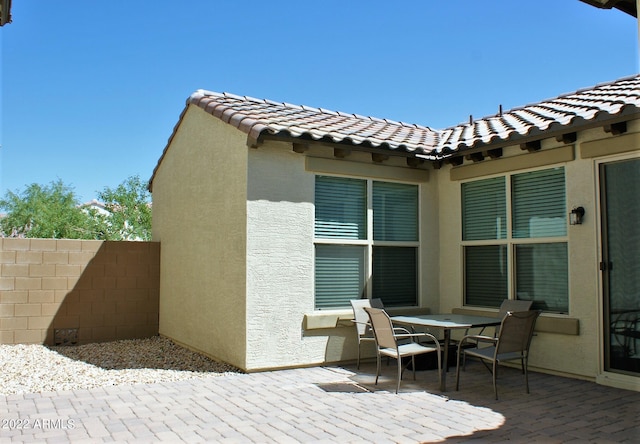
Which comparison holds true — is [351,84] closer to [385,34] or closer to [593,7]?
[385,34]

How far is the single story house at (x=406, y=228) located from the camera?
21.6ft

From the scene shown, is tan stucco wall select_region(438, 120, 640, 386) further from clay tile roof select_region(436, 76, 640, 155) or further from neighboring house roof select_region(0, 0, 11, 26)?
neighboring house roof select_region(0, 0, 11, 26)

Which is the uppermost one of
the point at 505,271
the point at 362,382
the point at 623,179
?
the point at 623,179

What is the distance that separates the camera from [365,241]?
829cm

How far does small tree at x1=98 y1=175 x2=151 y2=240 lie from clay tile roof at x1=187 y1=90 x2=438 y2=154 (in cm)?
2124

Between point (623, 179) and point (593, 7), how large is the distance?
150 inches

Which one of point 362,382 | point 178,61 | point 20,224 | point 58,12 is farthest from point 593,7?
point 20,224

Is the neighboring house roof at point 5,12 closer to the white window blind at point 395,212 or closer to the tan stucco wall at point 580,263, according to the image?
the white window blind at point 395,212

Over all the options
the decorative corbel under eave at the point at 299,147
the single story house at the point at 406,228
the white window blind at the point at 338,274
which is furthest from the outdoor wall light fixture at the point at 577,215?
the decorative corbel under eave at the point at 299,147

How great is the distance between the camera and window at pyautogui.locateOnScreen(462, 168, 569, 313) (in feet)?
23.8

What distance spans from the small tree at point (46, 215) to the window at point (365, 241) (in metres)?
23.5

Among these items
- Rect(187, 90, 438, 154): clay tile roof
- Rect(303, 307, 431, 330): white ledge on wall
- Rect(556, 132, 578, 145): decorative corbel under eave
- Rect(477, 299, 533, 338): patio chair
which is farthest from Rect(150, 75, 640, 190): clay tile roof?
Rect(303, 307, 431, 330): white ledge on wall

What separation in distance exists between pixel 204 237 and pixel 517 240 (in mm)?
5065

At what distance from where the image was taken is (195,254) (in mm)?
9102
